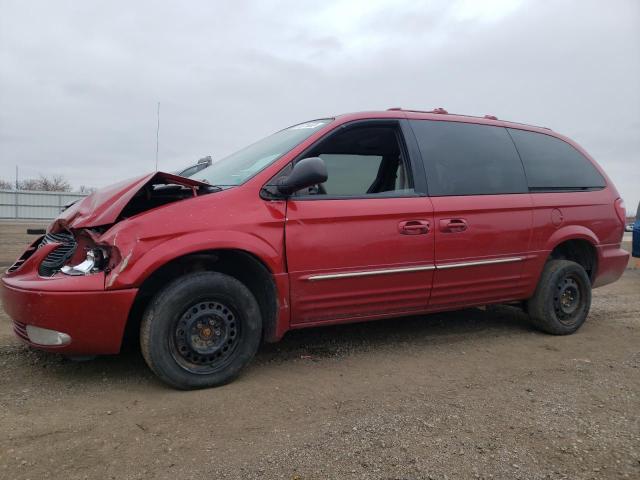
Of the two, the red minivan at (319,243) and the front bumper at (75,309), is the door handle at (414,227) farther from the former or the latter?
the front bumper at (75,309)

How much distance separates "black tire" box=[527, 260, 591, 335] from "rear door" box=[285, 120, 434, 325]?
4.15 feet

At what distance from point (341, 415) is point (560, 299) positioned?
2.75 meters

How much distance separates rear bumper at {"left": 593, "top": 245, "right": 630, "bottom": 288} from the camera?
15.3ft

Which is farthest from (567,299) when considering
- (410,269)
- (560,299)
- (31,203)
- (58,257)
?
(31,203)

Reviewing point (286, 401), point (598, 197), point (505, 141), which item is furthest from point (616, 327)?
point (286, 401)

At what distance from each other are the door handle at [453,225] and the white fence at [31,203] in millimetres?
24664

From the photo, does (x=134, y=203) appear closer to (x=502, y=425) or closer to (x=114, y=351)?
(x=114, y=351)

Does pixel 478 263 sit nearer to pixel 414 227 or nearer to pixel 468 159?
pixel 414 227

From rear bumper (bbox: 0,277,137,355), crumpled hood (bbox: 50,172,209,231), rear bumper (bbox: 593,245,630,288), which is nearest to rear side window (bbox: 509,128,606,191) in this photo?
rear bumper (bbox: 593,245,630,288)

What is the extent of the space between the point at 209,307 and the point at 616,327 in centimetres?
407

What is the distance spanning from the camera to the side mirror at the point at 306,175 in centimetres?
→ 308

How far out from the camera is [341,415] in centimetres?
267

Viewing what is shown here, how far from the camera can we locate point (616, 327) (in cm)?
484

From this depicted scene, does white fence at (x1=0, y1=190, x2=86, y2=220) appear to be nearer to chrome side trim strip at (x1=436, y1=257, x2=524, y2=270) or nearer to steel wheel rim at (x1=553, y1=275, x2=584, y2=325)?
chrome side trim strip at (x1=436, y1=257, x2=524, y2=270)
